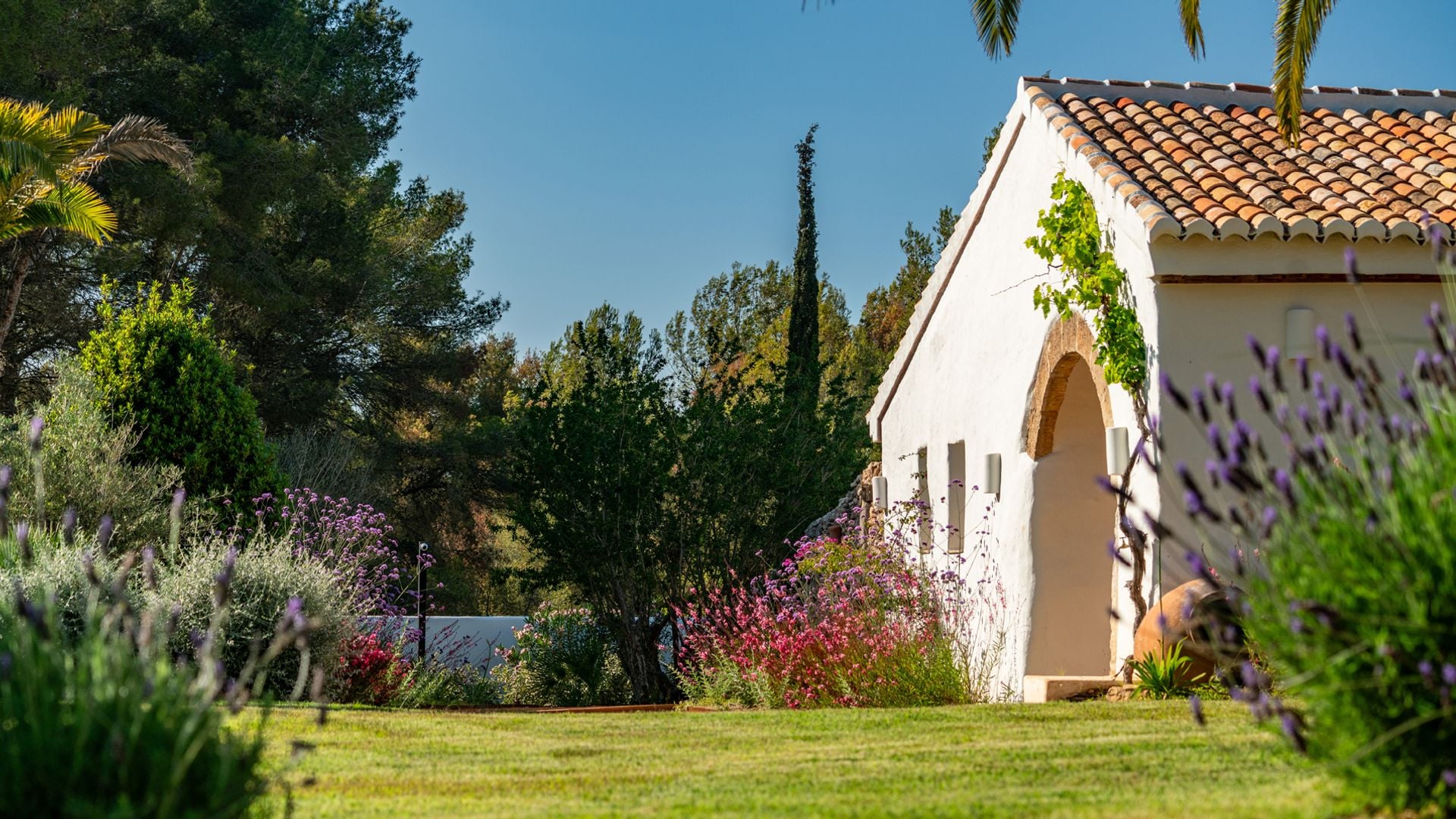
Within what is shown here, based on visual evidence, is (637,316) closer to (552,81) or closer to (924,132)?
(552,81)

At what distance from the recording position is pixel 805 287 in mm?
A: 26297

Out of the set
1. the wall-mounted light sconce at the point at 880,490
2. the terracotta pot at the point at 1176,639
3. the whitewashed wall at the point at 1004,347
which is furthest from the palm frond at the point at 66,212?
the terracotta pot at the point at 1176,639

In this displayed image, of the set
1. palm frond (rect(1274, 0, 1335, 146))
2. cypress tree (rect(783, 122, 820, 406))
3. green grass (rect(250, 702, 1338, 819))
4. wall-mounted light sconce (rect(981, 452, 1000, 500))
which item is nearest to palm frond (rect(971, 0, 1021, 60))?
palm frond (rect(1274, 0, 1335, 146))

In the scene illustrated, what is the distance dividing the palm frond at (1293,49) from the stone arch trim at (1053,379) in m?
2.07

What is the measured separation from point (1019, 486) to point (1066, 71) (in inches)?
166

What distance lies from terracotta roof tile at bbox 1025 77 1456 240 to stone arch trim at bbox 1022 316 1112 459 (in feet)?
4.06

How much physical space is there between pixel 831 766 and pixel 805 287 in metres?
21.1

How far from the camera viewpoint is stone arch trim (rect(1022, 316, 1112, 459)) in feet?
34.4

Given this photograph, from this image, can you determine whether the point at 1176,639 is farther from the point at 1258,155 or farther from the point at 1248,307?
the point at 1258,155

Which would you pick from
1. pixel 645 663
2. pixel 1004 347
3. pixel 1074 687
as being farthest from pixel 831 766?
pixel 645 663

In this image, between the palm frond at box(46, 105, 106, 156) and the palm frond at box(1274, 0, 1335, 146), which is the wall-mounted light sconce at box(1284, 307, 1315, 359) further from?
the palm frond at box(46, 105, 106, 156)

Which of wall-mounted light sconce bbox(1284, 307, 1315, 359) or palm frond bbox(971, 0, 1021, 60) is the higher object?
palm frond bbox(971, 0, 1021, 60)

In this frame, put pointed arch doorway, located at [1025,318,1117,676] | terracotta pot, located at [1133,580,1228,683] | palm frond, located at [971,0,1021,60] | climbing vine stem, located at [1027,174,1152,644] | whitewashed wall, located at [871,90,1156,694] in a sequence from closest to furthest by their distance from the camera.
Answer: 1. terracotta pot, located at [1133,580,1228,683]
2. climbing vine stem, located at [1027,174,1152,644]
3. palm frond, located at [971,0,1021,60]
4. pointed arch doorway, located at [1025,318,1117,676]
5. whitewashed wall, located at [871,90,1156,694]

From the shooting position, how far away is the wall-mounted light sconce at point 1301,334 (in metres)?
9.45
